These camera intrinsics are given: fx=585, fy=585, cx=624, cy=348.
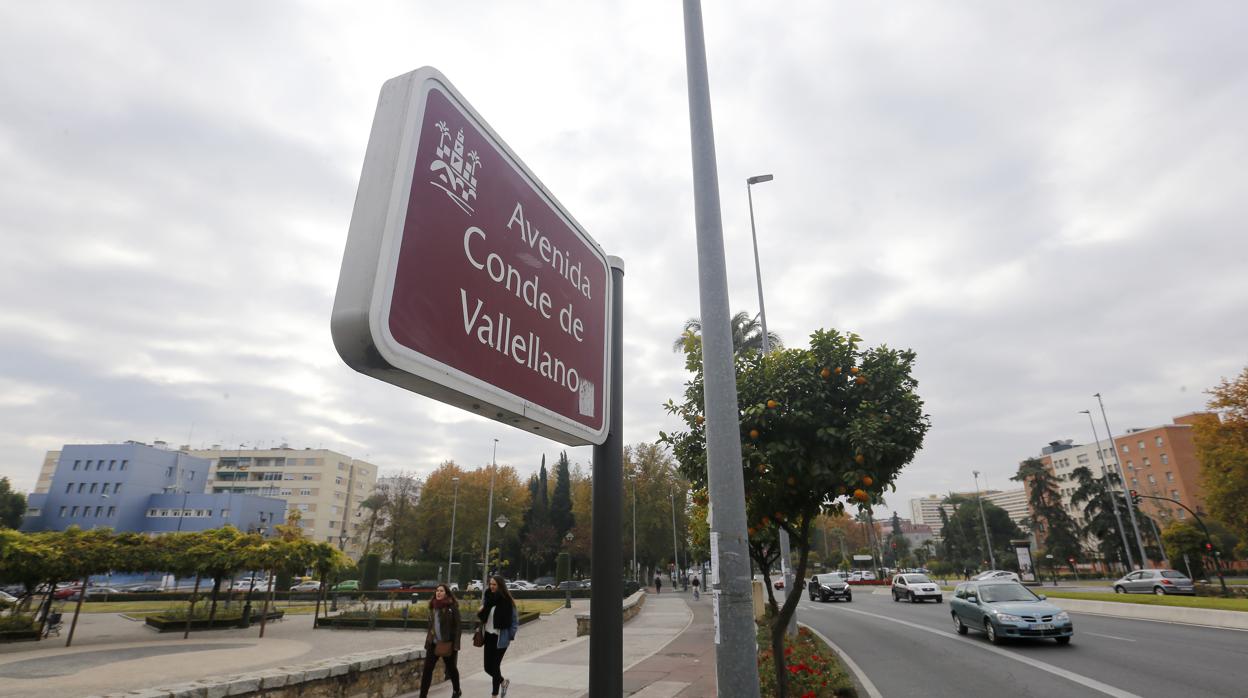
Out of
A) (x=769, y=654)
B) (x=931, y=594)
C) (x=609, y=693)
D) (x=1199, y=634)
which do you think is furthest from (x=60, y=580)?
(x=931, y=594)

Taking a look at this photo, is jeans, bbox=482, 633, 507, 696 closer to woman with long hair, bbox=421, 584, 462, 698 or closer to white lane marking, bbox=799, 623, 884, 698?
woman with long hair, bbox=421, 584, 462, 698

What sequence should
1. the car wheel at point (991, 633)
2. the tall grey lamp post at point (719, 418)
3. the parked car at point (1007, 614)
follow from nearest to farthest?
1. the tall grey lamp post at point (719, 418)
2. the parked car at point (1007, 614)
3. the car wheel at point (991, 633)

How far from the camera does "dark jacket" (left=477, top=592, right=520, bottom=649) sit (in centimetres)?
873

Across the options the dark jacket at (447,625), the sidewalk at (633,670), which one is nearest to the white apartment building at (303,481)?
the sidewalk at (633,670)

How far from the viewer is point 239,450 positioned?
314ft

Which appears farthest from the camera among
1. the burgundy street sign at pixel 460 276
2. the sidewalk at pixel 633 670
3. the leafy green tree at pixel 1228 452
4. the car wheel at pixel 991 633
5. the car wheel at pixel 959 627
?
the leafy green tree at pixel 1228 452

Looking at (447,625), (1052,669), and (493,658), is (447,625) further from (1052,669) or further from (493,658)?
(1052,669)

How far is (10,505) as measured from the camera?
6259cm

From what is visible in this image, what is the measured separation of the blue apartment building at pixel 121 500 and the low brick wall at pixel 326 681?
7069cm

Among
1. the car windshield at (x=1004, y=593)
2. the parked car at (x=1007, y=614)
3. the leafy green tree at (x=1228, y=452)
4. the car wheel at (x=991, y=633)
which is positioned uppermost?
the leafy green tree at (x=1228, y=452)

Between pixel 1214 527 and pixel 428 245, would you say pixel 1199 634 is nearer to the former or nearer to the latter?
pixel 428 245

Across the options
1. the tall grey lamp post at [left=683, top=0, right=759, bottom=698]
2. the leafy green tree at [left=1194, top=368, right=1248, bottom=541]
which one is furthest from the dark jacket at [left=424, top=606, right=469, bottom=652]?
the leafy green tree at [left=1194, top=368, right=1248, bottom=541]

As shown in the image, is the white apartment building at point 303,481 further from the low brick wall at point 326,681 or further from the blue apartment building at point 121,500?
the low brick wall at point 326,681

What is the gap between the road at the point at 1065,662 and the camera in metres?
9.24
